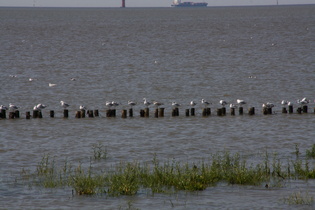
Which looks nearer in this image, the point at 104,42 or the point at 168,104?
the point at 168,104

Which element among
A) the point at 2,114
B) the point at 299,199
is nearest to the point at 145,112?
the point at 2,114

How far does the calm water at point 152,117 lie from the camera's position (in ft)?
44.8

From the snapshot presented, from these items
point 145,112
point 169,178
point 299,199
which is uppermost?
point 145,112

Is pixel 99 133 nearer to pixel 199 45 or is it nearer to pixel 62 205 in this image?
pixel 62 205

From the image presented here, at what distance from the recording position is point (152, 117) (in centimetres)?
2475

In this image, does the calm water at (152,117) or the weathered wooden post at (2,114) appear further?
the weathered wooden post at (2,114)

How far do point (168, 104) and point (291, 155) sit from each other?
11.9m

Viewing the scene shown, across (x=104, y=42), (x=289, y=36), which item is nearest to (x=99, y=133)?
(x=104, y=42)

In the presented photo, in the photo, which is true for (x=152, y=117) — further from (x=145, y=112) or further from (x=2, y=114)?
(x=2, y=114)

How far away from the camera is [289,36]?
8038cm

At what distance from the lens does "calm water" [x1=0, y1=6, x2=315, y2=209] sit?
537 inches

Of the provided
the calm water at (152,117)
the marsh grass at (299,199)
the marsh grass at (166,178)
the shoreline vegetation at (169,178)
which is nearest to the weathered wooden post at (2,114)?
the calm water at (152,117)

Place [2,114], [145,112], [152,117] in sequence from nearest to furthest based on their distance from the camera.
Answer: [2,114] → [145,112] → [152,117]

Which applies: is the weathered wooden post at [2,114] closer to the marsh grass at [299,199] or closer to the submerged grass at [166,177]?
the submerged grass at [166,177]
